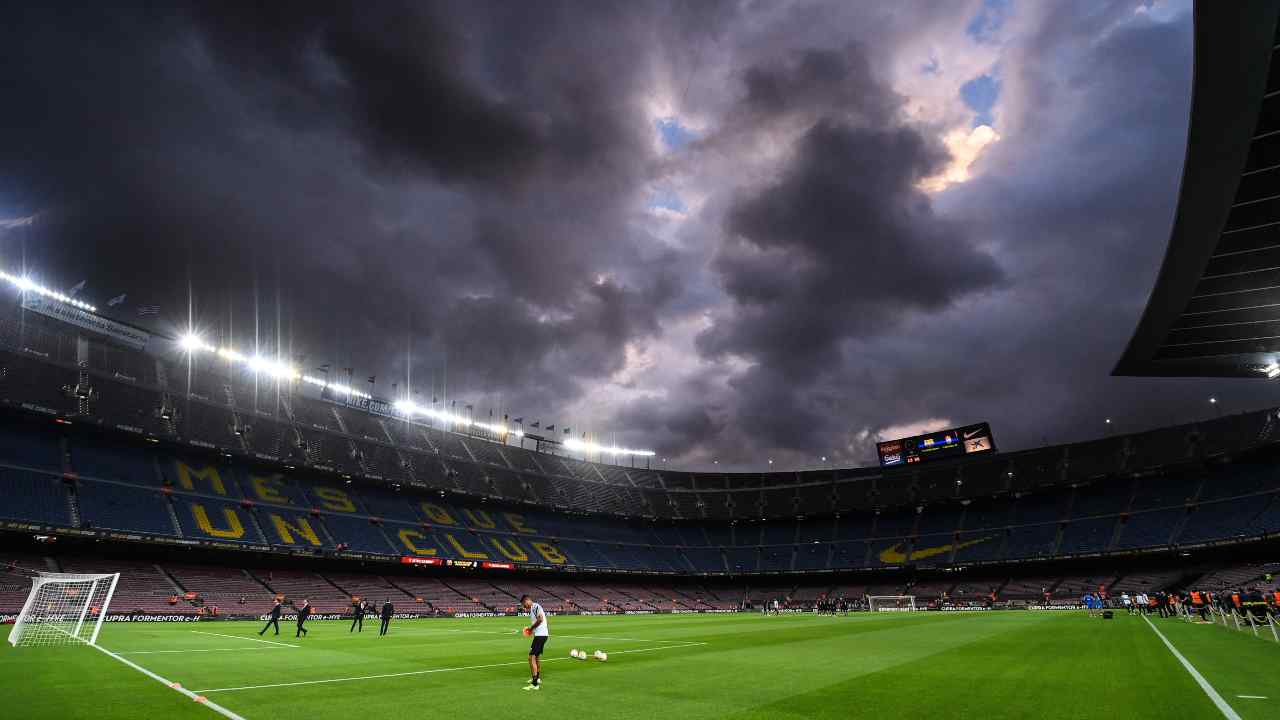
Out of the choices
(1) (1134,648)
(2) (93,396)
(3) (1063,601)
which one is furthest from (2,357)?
(3) (1063,601)

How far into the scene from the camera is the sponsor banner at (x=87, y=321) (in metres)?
48.4

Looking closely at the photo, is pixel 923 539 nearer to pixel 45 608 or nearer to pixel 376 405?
pixel 376 405

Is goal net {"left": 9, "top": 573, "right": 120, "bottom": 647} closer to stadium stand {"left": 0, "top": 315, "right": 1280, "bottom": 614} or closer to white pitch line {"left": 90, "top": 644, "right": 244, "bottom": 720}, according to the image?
white pitch line {"left": 90, "top": 644, "right": 244, "bottom": 720}

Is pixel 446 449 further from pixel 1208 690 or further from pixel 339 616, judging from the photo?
pixel 1208 690

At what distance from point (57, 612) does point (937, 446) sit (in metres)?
85.3

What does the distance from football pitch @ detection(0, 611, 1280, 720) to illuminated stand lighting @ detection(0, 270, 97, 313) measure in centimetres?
3991

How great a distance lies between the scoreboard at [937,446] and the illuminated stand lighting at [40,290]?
294ft

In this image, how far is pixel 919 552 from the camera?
71562 millimetres

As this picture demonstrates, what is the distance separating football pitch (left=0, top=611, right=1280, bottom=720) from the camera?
32.0ft

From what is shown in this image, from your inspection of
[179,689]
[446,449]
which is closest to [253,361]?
[446,449]

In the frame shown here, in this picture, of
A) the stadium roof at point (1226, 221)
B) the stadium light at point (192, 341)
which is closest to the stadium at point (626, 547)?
the stadium roof at point (1226, 221)

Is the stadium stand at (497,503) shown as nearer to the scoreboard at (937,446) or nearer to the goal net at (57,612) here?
the scoreboard at (937,446)

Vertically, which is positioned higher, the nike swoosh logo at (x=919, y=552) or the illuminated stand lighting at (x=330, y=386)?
the illuminated stand lighting at (x=330, y=386)

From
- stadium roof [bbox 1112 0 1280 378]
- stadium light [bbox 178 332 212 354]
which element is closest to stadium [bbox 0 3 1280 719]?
stadium roof [bbox 1112 0 1280 378]
